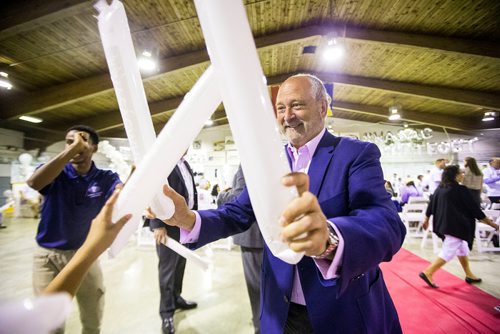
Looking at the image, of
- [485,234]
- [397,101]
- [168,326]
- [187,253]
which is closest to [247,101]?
[187,253]

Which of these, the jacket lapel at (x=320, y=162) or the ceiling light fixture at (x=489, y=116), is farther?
the ceiling light fixture at (x=489, y=116)

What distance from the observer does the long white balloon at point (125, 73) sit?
44 centimetres

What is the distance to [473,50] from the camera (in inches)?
199

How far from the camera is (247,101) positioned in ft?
1.07

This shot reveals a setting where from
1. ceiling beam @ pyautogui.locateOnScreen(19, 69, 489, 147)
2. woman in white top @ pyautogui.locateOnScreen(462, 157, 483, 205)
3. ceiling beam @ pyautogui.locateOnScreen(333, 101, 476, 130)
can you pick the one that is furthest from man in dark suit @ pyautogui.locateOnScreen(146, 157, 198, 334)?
ceiling beam @ pyautogui.locateOnScreen(333, 101, 476, 130)

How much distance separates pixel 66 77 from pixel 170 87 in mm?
2545

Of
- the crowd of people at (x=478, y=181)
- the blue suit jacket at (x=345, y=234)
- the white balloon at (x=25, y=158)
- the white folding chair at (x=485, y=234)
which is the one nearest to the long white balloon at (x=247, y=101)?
the blue suit jacket at (x=345, y=234)

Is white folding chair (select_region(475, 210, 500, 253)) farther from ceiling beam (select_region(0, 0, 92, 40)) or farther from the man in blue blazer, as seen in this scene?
ceiling beam (select_region(0, 0, 92, 40))

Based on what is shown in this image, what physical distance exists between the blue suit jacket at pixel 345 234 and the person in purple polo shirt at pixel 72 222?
1182 millimetres

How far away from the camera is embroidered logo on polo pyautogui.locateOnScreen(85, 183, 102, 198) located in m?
1.66

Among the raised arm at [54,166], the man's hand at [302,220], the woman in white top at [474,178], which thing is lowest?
the woman in white top at [474,178]

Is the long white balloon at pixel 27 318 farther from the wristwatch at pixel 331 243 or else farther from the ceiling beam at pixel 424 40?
the ceiling beam at pixel 424 40

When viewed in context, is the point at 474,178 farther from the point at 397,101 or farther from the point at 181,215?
the point at 181,215

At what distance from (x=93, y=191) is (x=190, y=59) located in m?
4.80
